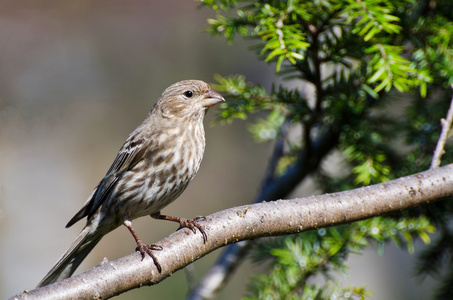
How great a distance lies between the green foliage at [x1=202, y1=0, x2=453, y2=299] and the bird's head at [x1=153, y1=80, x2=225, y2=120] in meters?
0.79

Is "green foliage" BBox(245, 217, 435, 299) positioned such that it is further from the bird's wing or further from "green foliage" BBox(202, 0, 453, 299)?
the bird's wing

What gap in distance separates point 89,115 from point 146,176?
5515 mm

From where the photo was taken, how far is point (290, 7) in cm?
254

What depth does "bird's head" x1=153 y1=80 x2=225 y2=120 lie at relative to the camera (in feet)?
12.8

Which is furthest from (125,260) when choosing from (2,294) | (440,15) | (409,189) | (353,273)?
(2,294)

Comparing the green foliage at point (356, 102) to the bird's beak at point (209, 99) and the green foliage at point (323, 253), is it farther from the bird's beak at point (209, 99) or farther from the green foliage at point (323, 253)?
the bird's beak at point (209, 99)

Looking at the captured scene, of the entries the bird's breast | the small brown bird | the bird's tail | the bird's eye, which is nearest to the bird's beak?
the small brown bird

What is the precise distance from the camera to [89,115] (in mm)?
8812

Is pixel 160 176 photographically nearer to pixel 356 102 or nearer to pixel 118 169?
pixel 118 169

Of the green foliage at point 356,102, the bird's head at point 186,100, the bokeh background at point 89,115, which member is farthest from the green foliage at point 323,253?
the bokeh background at point 89,115

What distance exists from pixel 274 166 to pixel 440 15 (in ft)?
4.25

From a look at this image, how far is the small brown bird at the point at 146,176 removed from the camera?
352cm

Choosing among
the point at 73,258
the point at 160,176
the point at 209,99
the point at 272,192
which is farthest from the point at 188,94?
the point at 73,258

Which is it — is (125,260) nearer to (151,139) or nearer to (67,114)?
(151,139)
